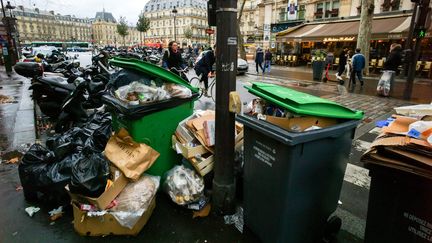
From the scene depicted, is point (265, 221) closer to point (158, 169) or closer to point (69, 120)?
point (158, 169)

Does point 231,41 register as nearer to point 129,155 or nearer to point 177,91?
point 177,91

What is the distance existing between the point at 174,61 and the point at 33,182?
630 cm

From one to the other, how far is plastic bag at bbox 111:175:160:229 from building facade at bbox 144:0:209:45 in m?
92.4

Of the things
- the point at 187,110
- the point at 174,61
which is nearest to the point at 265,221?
the point at 187,110

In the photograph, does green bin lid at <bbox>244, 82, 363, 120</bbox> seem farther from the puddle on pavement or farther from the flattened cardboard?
the puddle on pavement

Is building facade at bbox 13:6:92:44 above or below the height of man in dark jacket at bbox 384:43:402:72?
above

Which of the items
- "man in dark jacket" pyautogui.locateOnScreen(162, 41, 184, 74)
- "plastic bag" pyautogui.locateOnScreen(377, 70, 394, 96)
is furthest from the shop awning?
"man in dark jacket" pyautogui.locateOnScreen(162, 41, 184, 74)

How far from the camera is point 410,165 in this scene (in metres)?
1.52

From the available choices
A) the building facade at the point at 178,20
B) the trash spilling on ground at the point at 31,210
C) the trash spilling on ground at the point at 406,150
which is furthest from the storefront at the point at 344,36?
the building facade at the point at 178,20

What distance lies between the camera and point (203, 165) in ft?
9.21

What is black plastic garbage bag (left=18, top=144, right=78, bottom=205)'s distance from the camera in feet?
8.52

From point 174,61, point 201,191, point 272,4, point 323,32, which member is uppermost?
point 272,4

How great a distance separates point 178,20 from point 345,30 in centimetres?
8825

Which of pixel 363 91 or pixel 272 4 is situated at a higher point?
pixel 272 4
